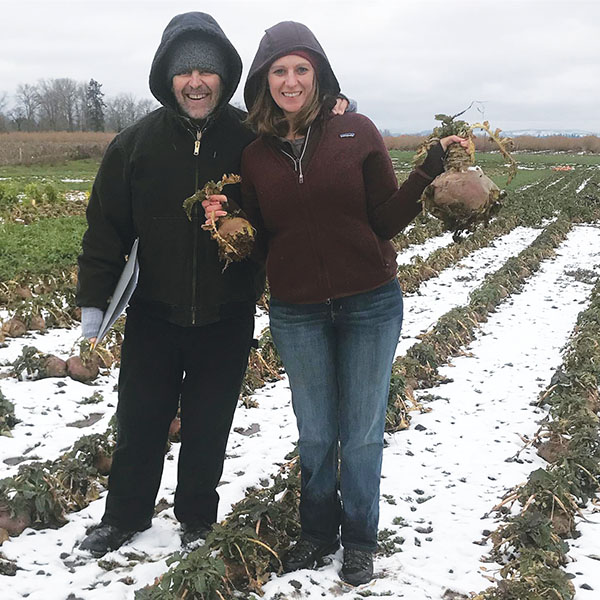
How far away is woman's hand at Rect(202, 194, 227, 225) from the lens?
2404 mm

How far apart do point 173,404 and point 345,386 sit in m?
0.86

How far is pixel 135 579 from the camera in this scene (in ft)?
8.91

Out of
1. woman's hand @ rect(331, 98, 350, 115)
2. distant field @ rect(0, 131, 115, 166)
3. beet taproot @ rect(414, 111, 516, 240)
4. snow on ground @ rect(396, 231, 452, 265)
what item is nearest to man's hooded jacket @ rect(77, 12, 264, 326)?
woman's hand @ rect(331, 98, 350, 115)

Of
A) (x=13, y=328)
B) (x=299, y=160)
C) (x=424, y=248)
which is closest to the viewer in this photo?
(x=299, y=160)

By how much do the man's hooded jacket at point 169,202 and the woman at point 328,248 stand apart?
0.18m

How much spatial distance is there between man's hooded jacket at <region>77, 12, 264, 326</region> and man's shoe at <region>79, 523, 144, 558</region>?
3.59 ft

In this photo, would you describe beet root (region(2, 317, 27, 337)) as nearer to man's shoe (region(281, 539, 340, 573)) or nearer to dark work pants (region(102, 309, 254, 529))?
dark work pants (region(102, 309, 254, 529))

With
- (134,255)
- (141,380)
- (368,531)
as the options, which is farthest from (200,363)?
(368,531)

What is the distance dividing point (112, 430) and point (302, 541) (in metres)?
1.51

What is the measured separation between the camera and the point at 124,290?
258cm

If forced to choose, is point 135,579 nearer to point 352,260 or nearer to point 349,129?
point 352,260

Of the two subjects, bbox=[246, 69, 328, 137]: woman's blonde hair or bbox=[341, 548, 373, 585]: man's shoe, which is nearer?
bbox=[246, 69, 328, 137]: woman's blonde hair

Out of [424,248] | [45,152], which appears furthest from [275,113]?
[45,152]

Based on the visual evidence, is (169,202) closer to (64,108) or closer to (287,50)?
(287,50)
